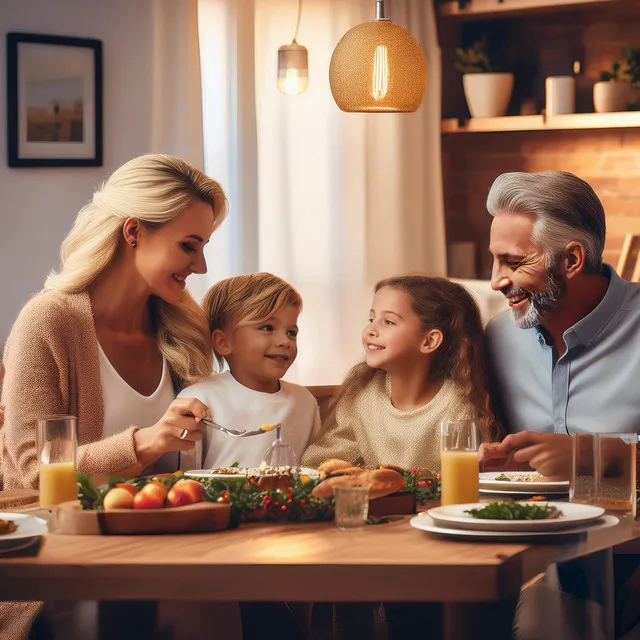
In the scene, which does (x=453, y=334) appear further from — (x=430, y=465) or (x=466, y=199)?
(x=466, y=199)

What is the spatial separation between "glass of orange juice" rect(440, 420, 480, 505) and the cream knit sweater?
0.64m

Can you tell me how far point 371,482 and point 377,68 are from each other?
1.24 m

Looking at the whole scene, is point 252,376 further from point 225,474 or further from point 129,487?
point 129,487

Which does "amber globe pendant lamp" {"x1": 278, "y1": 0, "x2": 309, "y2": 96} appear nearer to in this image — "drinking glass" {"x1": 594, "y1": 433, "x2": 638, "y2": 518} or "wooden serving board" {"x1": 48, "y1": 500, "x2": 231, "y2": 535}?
"drinking glass" {"x1": 594, "y1": 433, "x2": 638, "y2": 518}

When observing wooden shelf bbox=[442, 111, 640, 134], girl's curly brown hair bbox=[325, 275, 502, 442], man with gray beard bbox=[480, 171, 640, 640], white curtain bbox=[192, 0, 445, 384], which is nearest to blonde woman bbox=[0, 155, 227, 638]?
girl's curly brown hair bbox=[325, 275, 502, 442]

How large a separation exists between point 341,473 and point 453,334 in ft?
2.64

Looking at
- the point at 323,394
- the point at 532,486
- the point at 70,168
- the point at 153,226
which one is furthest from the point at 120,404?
the point at 70,168

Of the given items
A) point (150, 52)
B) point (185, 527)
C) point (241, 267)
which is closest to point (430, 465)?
point (185, 527)

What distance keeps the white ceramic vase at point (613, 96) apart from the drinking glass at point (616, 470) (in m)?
3.02

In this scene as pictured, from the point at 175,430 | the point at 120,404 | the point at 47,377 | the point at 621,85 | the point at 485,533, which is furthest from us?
the point at 621,85

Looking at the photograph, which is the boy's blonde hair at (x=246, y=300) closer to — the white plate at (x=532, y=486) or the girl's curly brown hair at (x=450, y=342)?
the girl's curly brown hair at (x=450, y=342)

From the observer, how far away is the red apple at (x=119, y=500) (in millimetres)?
1677

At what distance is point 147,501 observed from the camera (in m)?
1.67

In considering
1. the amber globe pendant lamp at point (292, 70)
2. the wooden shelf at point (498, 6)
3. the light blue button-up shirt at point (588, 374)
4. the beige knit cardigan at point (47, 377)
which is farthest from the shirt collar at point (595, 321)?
the wooden shelf at point (498, 6)
